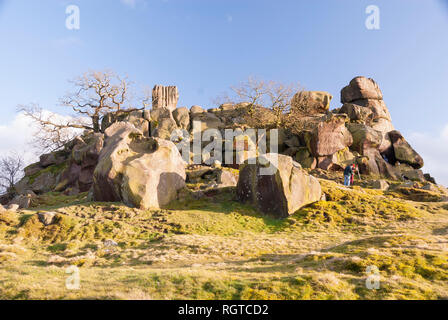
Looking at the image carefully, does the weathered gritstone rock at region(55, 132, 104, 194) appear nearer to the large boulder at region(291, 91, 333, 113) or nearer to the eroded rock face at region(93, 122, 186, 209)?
the eroded rock face at region(93, 122, 186, 209)

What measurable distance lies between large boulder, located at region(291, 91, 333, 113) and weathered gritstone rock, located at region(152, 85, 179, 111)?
2424cm

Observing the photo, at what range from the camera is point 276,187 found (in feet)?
65.5

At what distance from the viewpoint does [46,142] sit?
43281 mm

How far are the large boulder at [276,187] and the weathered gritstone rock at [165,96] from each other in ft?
125

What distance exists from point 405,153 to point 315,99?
18.2 meters

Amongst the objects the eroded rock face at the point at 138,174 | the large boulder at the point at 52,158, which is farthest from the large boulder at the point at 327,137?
the large boulder at the point at 52,158

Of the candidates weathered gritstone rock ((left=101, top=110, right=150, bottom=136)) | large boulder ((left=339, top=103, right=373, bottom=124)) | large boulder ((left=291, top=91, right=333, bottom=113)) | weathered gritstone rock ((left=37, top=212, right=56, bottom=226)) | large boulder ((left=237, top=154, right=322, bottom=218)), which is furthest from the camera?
large boulder ((left=291, top=91, right=333, bottom=113))

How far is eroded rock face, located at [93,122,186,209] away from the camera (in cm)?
1938

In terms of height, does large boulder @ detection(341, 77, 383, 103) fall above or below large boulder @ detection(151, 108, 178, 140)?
above

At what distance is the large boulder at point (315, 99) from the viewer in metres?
51.3

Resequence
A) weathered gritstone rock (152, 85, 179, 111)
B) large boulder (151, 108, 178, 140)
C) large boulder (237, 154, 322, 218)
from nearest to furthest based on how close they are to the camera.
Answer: large boulder (237, 154, 322, 218) → large boulder (151, 108, 178, 140) → weathered gritstone rock (152, 85, 179, 111)

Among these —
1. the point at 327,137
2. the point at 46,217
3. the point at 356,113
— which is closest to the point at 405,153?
the point at 356,113

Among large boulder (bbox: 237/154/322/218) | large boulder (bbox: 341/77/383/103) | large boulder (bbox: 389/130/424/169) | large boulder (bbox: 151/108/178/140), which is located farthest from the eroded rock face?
large boulder (bbox: 341/77/383/103)
